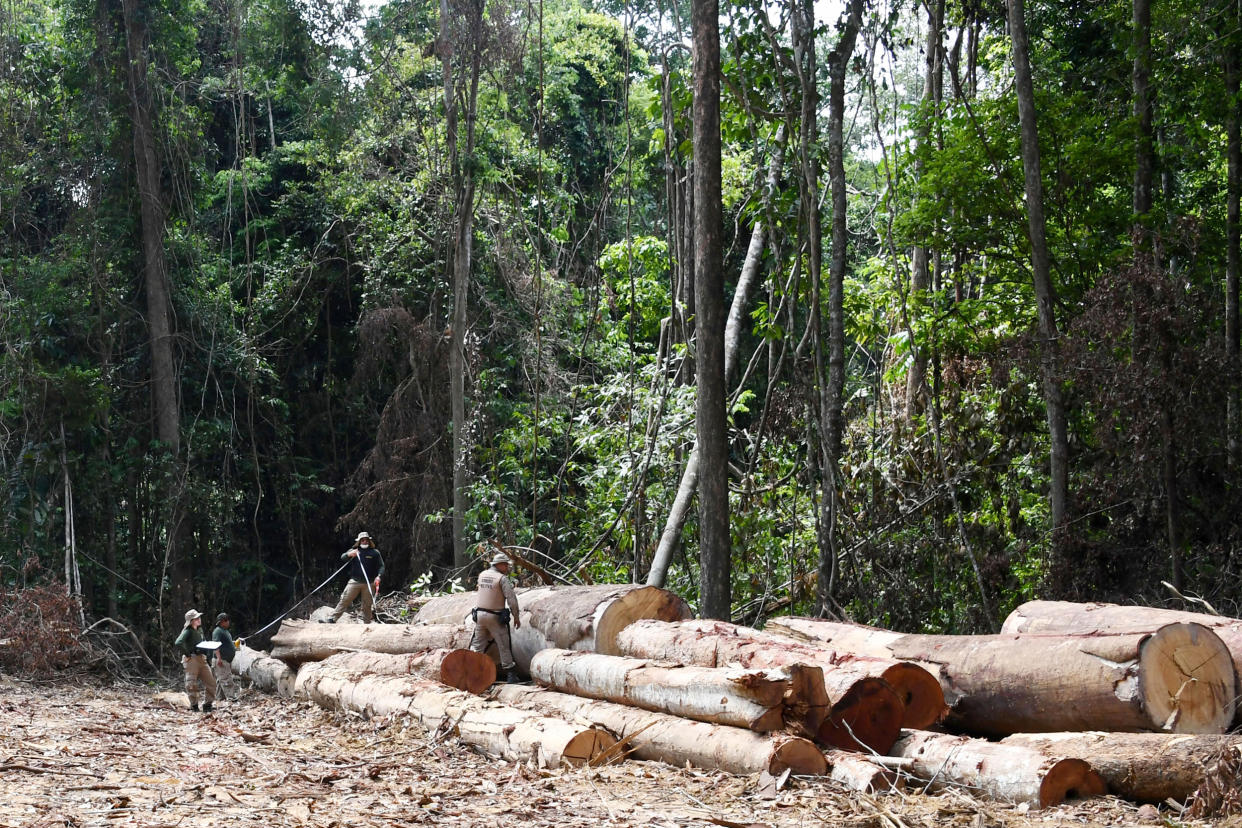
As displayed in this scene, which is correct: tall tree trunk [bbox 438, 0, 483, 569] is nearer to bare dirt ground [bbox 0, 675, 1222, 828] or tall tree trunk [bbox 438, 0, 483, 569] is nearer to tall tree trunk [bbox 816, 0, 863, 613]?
tall tree trunk [bbox 816, 0, 863, 613]

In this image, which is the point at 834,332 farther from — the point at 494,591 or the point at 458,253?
the point at 458,253

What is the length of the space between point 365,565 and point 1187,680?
1178cm

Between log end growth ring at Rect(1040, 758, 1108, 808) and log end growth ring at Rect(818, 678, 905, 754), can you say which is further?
log end growth ring at Rect(818, 678, 905, 754)

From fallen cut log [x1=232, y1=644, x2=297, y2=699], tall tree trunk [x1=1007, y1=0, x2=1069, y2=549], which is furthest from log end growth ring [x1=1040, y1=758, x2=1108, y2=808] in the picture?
fallen cut log [x1=232, y1=644, x2=297, y2=699]

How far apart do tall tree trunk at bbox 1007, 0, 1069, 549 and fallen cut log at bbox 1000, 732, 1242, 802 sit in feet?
20.0

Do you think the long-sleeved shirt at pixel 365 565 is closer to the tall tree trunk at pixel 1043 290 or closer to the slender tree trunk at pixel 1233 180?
the tall tree trunk at pixel 1043 290

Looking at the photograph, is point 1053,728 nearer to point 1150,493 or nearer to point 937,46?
point 1150,493

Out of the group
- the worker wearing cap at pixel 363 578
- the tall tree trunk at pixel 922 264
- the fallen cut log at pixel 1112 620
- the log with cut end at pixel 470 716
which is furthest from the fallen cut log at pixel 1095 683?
the worker wearing cap at pixel 363 578

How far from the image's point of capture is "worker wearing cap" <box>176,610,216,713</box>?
47.2ft

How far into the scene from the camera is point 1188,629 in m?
7.19

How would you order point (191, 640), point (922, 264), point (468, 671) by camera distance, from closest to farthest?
point (468, 671) < point (191, 640) < point (922, 264)

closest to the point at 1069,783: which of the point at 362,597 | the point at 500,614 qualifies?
the point at 500,614

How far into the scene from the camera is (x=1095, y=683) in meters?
7.14

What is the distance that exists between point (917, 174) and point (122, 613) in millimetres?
18433
